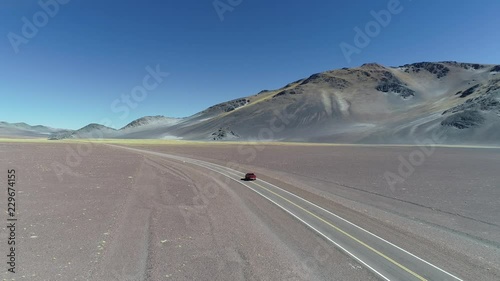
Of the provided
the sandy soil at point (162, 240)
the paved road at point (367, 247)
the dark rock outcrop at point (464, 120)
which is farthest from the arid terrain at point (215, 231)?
the dark rock outcrop at point (464, 120)

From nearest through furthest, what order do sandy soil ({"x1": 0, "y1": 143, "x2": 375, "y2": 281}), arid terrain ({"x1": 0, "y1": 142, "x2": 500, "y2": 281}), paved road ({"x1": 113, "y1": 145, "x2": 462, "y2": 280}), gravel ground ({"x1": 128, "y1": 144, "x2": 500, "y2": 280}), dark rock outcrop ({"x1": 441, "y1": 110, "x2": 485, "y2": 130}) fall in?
sandy soil ({"x1": 0, "y1": 143, "x2": 375, "y2": 281}) → arid terrain ({"x1": 0, "y1": 142, "x2": 500, "y2": 281}) → paved road ({"x1": 113, "y1": 145, "x2": 462, "y2": 280}) → gravel ground ({"x1": 128, "y1": 144, "x2": 500, "y2": 280}) → dark rock outcrop ({"x1": 441, "y1": 110, "x2": 485, "y2": 130})

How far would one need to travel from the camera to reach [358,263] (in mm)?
10148

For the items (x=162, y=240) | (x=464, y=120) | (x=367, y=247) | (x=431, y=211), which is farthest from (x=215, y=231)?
(x=464, y=120)

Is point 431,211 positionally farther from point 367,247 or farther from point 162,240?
point 162,240

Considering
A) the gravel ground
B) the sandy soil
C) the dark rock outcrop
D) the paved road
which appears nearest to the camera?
the sandy soil

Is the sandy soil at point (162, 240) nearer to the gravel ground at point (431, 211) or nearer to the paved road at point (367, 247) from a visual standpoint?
the paved road at point (367, 247)

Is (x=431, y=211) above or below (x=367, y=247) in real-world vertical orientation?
below

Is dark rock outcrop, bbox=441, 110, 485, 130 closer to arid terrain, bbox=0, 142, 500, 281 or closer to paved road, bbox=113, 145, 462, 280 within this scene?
arid terrain, bbox=0, 142, 500, 281

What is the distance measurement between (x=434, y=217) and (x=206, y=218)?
11.9 metres

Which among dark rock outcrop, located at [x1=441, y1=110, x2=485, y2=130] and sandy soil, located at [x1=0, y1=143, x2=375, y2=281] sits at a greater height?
dark rock outcrop, located at [x1=441, y1=110, x2=485, y2=130]

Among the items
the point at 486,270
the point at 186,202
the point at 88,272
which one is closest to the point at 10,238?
the point at 88,272

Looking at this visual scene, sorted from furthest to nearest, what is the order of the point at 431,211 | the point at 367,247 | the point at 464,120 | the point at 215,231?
the point at 464,120 < the point at 431,211 < the point at 215,231 < the point at 367,247

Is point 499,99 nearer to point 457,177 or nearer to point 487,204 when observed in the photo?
point 457,177

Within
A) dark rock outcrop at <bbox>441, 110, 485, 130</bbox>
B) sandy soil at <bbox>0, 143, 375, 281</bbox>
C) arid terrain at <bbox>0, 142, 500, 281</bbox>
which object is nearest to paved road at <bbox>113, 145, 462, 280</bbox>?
arid terrain at <bbox>0, 142, 500, 281</bbox>
